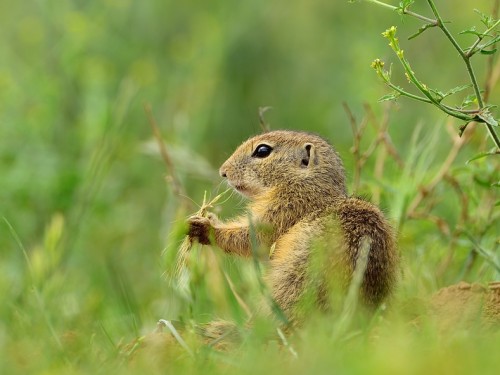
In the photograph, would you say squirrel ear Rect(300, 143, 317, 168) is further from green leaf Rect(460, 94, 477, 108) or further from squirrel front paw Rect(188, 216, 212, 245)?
green leaf Rect(460, 94, 477, 108)

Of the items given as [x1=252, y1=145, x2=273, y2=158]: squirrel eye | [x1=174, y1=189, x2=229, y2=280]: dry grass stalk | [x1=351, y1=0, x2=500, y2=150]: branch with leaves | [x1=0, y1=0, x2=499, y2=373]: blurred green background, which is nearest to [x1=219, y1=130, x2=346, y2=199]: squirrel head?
[x1=252, y1=145, x2=273, y2=158]: squirrel eye

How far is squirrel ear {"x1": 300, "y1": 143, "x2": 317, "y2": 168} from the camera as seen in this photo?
204 inches

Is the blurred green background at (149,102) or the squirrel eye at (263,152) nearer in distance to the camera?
the squirrel eye at (263,152)

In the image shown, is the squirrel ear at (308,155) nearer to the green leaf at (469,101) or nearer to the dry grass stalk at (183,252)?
the dry grass stalk at (183,252)

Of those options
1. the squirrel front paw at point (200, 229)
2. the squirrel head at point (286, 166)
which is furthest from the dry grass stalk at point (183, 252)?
the squirrel head at point (286, 166)

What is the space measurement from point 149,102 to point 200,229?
4775mm

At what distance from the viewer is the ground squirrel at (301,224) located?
13.9 feet

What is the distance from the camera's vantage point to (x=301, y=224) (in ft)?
15.2

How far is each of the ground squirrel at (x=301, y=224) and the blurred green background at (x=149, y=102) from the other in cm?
38

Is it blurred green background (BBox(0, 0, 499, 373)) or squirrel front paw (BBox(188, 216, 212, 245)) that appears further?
blurred green background (BBox(0, 0, 499, 373))

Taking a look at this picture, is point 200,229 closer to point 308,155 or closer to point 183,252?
point 183,252

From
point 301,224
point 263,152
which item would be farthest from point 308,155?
point 301,224

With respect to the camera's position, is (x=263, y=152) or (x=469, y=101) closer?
(x=469, y=101)

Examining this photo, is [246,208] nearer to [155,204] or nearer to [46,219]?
[46,219]
